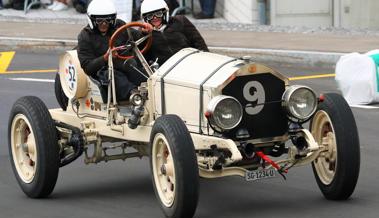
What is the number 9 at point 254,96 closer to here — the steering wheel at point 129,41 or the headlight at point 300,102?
the headlight at point 300,102

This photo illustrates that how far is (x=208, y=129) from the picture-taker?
27.9 ft

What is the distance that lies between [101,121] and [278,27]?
483 inches

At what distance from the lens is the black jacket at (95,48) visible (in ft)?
31.3

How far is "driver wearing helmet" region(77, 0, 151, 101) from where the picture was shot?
9.48 meters

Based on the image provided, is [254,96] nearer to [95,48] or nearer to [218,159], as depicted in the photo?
[218,159]

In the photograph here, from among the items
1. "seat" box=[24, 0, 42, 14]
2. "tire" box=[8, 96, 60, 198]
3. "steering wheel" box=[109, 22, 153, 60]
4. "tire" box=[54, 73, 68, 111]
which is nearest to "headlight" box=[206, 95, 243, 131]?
"steering wheel" box=[109, 22, 153, 60]

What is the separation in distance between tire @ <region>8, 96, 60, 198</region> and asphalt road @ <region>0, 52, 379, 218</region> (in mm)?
153

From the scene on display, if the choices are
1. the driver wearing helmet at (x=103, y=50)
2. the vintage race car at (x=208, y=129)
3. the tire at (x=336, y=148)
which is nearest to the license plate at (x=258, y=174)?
the vintage race car at (x=208, y=129)

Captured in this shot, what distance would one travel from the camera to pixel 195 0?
2383cm

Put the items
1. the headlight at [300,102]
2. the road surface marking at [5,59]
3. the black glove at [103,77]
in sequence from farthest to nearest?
the road surface marking at [5,59]
the black glove at [103,77]
the headlight at [300,102]

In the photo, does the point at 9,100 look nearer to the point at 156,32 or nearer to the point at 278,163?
the point at 156,32

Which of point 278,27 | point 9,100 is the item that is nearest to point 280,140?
point 9,100

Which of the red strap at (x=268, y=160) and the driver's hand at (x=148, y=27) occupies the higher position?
the driver's hand at (x=148, y=27)

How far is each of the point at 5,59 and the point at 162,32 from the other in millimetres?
→ 10043
